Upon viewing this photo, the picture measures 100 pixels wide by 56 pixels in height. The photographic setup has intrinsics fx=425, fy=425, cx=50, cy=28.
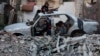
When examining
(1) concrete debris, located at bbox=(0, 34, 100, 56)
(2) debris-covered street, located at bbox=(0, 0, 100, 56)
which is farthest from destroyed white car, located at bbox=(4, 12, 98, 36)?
(1) concrete debris, located at bbox=(0, 34, 100, 56)

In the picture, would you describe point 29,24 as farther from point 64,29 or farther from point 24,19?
point 24,19

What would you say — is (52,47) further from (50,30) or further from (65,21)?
(65,21)

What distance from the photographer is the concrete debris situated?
13.1 meters

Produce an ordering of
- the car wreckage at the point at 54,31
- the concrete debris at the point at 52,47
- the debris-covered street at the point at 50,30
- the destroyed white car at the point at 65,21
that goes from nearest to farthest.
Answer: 1. the concrete debris at the point at 52,47
2. the debris-covered street at the point at 50,30
3. the car wreckage at the point at 54,31
4. the destroyed white car at the point at 65,21

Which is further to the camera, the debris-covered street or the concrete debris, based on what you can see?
the debris-covered street

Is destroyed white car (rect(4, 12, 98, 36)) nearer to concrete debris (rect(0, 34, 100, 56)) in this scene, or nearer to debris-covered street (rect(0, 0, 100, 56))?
debris-covered street (rect(0, 0, 100, 56))

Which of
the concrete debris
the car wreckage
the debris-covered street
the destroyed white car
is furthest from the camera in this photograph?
the destroyed white car

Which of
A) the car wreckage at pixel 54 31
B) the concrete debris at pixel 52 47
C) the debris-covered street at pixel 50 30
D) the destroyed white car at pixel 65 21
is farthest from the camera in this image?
the destroyed white car at pixel 65 21

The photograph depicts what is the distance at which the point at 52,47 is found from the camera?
13578mm

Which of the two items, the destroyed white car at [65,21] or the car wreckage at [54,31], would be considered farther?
the destroyed white car at [65,21]

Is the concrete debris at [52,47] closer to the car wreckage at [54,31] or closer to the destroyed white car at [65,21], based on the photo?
the car wreckage at [54,31]

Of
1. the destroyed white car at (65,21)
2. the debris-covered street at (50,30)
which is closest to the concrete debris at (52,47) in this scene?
the debris-covered street at (50,30)

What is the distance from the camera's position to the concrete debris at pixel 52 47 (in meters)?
13.1

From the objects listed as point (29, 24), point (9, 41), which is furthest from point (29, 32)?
point (9, 41)
